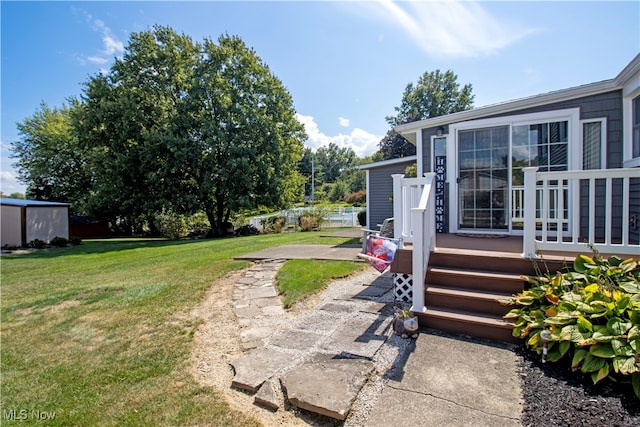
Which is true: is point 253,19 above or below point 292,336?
above

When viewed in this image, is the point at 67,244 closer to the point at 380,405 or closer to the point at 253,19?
the point at 253,19

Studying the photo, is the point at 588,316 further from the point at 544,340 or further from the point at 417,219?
the point at 417,219

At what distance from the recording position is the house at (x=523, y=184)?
10.9 ft

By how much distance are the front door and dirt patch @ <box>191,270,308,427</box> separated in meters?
4.71

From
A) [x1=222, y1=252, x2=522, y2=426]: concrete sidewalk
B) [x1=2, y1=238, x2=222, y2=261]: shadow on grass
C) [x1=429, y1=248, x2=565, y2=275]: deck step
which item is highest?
[x1=429, y1=248, x2=565, y2=275]: deck step

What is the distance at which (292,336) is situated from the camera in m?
3.20

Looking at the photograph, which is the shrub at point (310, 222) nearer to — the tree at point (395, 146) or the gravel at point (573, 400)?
the gravel at point (573, 400)

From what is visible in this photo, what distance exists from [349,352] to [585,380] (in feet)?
5.66

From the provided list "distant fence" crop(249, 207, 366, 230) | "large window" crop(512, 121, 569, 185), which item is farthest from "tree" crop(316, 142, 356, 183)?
"large window" crop(512, 121, 569, 185)

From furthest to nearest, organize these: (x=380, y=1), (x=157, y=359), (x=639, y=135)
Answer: (x=380, y=1) < (x=639, y=135) < (x=157, y=359)

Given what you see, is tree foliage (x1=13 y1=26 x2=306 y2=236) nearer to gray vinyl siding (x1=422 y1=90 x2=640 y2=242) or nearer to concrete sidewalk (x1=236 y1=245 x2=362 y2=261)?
concrete sidewalk (x1=236 y1=245 x2=362 y2=261)

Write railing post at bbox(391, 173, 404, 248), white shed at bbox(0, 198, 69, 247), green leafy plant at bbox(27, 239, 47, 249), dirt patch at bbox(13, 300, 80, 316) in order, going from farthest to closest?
→ white shed at bbox(0, 198, 69, 247) < green leafy plant at bbox(27, 239, 47, 249) < dirt patch at bbox(13, 300, 80, 316) < railing post at bbox(391, 173, 404, 248)

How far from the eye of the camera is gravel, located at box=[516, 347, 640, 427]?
5.98 ft

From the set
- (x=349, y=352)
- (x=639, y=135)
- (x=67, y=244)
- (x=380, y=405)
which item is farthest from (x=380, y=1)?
(x=67, y=244)
